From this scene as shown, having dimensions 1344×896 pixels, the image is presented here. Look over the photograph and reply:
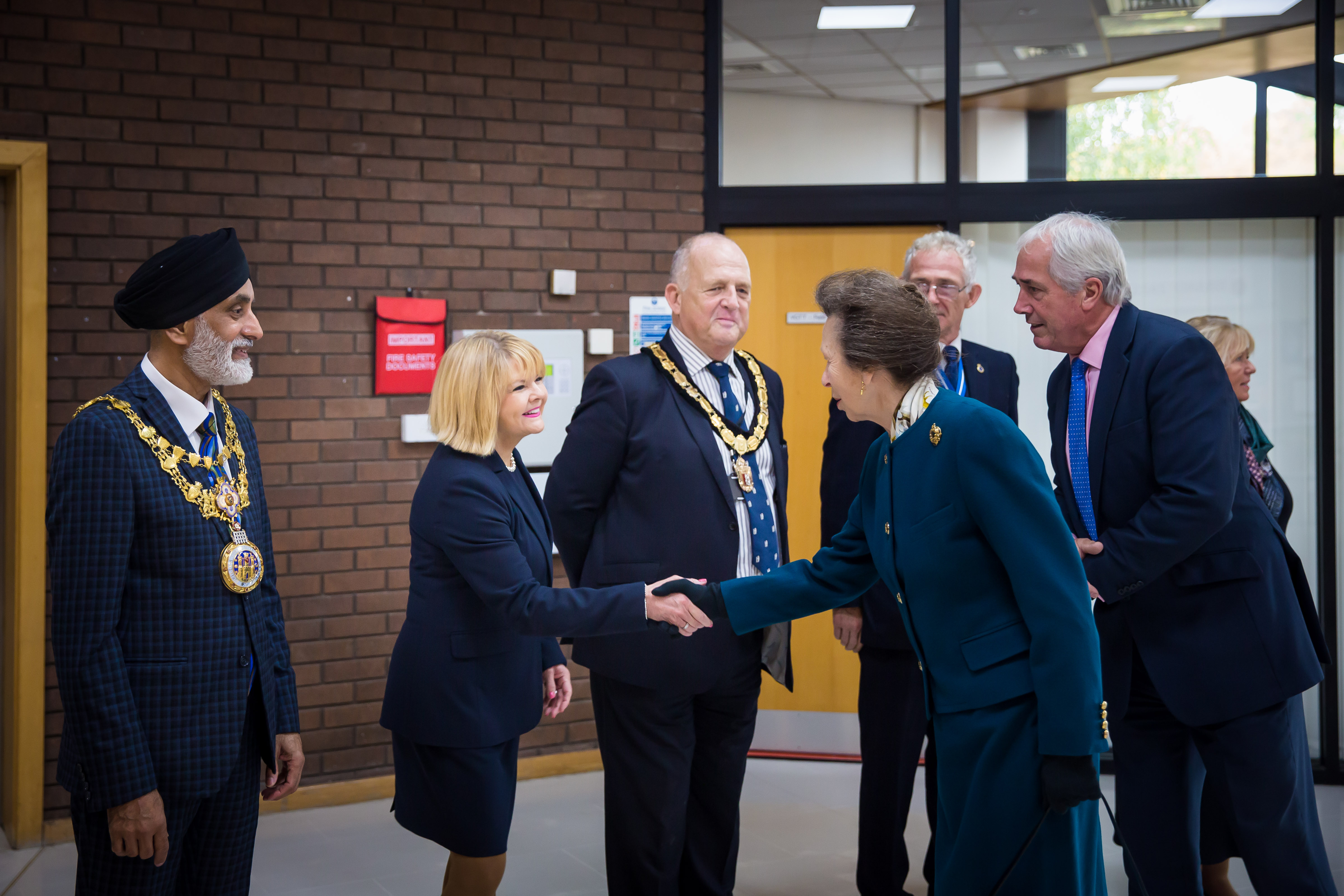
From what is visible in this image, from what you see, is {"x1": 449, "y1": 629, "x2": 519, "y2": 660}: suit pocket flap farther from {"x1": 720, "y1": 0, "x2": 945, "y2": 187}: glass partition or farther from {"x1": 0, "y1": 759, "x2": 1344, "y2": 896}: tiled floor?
{"x1": 720, "y1": 0, "x2": 945, "y2": 187}: glass partition

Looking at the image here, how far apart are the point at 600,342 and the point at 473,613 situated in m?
2.29

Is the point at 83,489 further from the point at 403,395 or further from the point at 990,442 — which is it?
the point at 403,395

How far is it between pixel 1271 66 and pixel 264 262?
416cm

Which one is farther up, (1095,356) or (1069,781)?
(1095,356)

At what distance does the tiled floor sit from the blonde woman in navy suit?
44.9 inches

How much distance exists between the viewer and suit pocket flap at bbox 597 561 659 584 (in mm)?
2527

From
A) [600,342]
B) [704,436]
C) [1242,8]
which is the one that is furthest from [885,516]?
[1242,8]

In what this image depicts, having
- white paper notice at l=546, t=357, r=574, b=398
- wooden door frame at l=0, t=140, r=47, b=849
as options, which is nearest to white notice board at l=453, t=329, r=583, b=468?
white paper notice at l=546, t=357, r=574, b=398

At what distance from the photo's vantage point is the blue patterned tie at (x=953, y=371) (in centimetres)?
299

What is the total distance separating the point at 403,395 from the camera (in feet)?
13.9

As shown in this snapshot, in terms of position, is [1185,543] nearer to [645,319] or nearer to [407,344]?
[645,319]

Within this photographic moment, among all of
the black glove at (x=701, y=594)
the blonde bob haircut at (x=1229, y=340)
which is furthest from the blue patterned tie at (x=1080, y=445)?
the blonde bob haircut at (x=1229, y=340)

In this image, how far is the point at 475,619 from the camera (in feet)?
7.68

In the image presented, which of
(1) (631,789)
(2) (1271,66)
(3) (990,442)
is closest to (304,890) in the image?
(1) (631,789)
